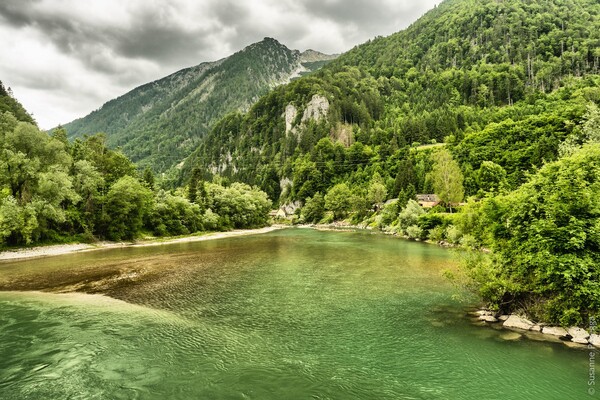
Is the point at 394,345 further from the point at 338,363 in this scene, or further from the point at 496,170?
the point at 496,170

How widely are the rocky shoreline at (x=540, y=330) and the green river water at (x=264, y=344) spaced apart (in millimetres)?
894

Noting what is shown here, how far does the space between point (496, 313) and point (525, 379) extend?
790 cm

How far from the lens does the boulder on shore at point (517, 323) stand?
19.3m

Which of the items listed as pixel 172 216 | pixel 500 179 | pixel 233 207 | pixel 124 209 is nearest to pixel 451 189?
pixel 500 179

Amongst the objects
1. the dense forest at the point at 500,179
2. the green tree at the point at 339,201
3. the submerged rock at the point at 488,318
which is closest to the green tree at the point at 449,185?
the dense forest at the point at 500,179

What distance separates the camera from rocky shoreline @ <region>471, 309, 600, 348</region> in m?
16.8

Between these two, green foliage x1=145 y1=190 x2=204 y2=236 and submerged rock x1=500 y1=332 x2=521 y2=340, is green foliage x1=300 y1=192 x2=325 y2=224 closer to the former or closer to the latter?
green foliage x1=145 y1=190 x2=204 y2=236

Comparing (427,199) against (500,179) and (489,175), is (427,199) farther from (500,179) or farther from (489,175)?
(500,179)

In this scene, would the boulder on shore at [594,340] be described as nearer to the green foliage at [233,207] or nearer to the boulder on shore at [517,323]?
the boulder on shore at [517,323]

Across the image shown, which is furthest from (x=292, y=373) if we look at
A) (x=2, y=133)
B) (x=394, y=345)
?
(x=2, y=133)

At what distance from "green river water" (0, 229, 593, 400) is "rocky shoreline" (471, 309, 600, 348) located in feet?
2.93

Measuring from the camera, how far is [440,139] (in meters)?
158

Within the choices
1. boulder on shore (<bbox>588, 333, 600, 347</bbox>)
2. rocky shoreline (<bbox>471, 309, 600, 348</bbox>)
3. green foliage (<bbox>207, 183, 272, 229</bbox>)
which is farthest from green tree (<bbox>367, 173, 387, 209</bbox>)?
boulder on shore (<bbox>588, 333, 600, 347</bbox>)

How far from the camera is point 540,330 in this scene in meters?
18.7
